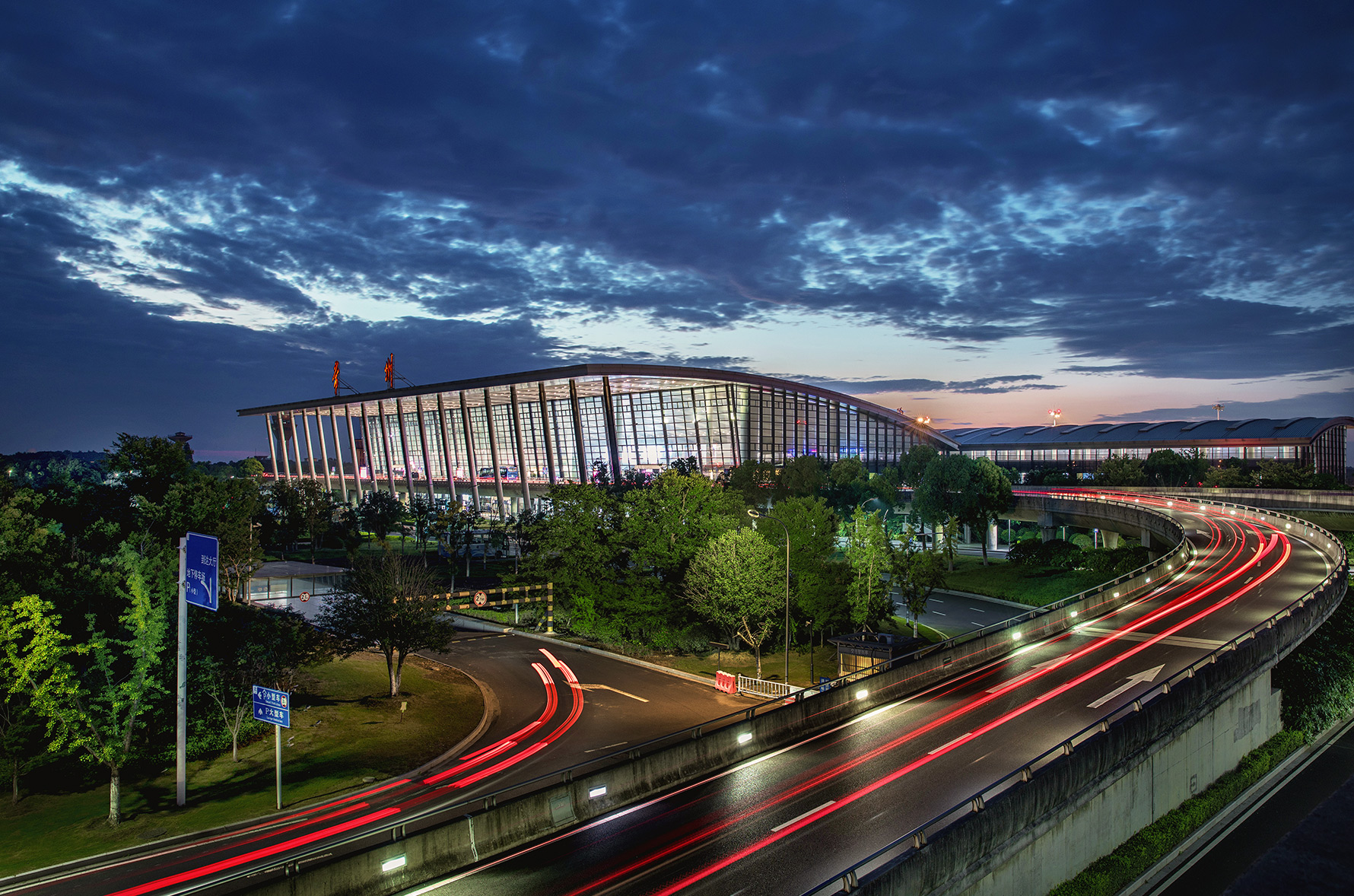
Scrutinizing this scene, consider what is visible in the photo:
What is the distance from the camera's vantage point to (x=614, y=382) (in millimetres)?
95000

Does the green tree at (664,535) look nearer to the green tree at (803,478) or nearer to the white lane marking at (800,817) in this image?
the white lane marking at (800,817)

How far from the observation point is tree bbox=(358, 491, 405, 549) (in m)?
87.4

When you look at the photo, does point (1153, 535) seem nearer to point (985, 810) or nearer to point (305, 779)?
point (985, 810)

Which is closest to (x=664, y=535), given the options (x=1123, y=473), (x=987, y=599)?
(x=987, y=599)

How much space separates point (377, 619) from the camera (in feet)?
111

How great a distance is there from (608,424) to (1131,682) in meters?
67.8

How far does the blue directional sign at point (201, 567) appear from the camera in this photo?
20.6 metres

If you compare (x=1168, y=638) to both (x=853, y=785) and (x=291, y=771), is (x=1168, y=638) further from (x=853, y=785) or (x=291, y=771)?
(x=291, y=771)

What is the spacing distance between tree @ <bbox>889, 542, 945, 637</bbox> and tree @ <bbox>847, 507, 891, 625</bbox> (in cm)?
182

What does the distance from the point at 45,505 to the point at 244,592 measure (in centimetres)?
1392

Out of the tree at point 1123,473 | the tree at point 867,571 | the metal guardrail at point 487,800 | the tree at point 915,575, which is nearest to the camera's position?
the metal guardrail at point 487,800

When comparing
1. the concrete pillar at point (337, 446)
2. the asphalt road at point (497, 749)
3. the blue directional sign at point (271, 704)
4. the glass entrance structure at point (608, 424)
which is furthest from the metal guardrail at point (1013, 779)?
the concrete pillar at point (337, 446)

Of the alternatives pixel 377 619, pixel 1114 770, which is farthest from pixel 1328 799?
pixel 377 619

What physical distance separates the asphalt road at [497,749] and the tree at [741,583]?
3980 mm
